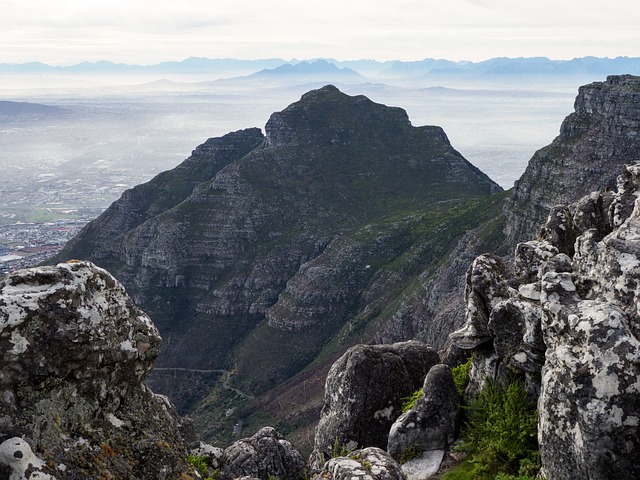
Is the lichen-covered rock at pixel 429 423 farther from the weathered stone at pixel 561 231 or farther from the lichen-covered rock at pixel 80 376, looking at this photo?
the lichen-covered rock at pixel 80 376

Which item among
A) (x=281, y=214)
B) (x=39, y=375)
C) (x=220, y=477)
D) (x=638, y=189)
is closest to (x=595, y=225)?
(x=638, y=189)

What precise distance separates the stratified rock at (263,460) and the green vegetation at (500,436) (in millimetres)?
5592

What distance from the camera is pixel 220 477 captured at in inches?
702

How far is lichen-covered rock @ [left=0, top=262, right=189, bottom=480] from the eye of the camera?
11.1 meters

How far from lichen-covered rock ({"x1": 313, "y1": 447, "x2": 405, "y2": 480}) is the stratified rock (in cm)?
418

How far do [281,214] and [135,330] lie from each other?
155m

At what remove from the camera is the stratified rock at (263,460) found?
1853 cm

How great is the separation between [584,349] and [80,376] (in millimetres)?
10734

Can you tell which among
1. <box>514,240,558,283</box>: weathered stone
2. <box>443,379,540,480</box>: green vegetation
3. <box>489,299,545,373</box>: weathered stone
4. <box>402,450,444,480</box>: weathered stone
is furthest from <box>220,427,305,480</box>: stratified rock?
<box>514,240,558,283</box>: weathered stone

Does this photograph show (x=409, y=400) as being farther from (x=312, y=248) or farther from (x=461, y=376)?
(x=312, y=248)

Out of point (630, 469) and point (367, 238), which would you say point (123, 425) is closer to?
point (630, 469)

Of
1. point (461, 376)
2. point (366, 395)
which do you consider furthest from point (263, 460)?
point (461, 376)

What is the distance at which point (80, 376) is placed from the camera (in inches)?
476

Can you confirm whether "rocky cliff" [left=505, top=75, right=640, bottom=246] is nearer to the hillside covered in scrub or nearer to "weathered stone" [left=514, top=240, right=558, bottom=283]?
the hillside covered in scrub
